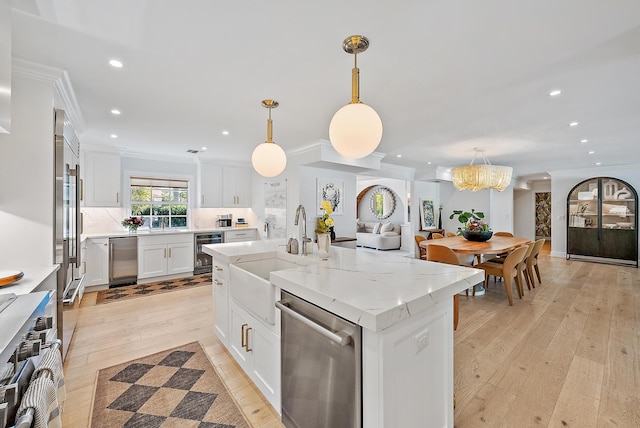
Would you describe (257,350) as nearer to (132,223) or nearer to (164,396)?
(164,396)

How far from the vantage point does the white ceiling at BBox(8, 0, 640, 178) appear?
1.59m

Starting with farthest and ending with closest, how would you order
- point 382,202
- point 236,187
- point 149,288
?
point 382,202 → point 236,187 → point 149,288

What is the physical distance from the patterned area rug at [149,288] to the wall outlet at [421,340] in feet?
14.4

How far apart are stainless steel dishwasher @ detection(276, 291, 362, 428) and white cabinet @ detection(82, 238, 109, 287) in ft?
14.5

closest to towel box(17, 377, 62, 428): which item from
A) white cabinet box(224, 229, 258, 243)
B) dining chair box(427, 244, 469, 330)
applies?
dining chair box(427, 244, 469, 330)

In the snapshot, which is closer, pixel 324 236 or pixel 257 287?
pixel 257 287

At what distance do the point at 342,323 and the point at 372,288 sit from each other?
254 millimetres

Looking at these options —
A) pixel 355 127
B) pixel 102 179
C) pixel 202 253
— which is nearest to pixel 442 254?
pixel 355 127

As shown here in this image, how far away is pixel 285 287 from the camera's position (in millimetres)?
1525

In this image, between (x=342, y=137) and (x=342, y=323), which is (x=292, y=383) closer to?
(x=342, y=323)

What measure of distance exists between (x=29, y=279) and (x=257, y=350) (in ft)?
5.26

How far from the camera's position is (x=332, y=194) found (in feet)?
18.0

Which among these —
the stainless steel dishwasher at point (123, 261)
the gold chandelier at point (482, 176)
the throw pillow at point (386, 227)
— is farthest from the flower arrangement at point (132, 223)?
the throw pillow at point (386, 227)

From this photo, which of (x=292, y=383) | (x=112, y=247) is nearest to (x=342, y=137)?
(x=292, y=383)
